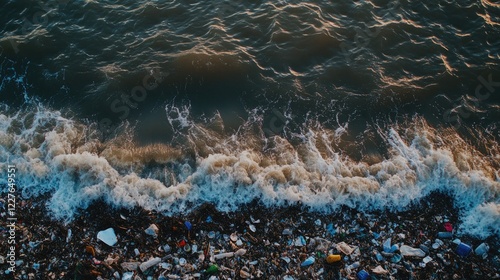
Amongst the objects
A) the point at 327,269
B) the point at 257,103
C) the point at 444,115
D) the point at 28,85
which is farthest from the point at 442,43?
the point at 28,85

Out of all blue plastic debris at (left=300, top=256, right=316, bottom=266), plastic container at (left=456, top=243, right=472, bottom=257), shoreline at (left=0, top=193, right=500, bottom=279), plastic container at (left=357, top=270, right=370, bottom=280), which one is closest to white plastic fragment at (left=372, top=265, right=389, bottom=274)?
shoreline at (left=0, top=193, right=500, bottom=279)

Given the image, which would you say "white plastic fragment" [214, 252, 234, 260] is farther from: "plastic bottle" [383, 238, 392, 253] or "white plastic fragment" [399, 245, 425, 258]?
"white plastic fragment" [399, 245, 425, 258]

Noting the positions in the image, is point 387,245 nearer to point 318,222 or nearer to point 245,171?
point 318,222

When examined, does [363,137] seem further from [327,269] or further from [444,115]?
[327,269]

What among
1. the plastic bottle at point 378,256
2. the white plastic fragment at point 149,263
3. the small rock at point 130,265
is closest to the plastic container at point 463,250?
the plastic bottle at point 378,256

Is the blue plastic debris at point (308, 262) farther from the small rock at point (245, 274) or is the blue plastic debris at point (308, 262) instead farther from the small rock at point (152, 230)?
the small rock at point (152, 230)

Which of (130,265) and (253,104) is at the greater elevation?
(253,104)

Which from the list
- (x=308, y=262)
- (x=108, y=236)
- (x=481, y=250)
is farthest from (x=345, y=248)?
(x=108, y=236)
